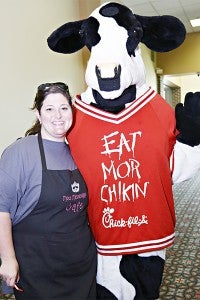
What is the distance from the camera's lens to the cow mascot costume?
126cm

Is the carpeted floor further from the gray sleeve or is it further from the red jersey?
the gray sleeve

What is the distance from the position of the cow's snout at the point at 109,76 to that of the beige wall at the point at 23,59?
4.77 feet

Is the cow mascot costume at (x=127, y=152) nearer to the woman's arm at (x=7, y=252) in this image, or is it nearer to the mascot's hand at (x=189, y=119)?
the mascot's hand at (x=189, y=119)

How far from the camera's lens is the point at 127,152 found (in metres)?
1.26

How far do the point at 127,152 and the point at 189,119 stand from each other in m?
0.24

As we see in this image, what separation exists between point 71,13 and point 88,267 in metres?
3.08

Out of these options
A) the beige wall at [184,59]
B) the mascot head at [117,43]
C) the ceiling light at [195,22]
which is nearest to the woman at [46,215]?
the mascot head at [117,43]

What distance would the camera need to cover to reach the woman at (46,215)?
1.25m

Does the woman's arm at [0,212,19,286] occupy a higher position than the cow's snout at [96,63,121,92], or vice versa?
the cow's snout at [96,63,121,92]

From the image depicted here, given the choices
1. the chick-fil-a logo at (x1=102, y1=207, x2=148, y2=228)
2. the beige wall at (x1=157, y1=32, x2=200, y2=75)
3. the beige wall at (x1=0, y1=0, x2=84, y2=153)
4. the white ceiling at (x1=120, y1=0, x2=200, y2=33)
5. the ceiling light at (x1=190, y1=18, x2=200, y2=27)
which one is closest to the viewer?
the chick-fil-a logo at (x1=102, y1=207, x2=148, y2=228)

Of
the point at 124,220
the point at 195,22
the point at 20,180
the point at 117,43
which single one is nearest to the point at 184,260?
the point at 124,220

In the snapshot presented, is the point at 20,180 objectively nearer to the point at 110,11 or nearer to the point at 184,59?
the point at 110,11

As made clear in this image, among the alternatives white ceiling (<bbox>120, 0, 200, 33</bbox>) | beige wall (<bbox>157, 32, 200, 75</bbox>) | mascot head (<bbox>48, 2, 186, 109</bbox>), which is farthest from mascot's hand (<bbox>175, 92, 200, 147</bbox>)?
beige wall (<bbox>157, 32, 200, 75</bbox>)

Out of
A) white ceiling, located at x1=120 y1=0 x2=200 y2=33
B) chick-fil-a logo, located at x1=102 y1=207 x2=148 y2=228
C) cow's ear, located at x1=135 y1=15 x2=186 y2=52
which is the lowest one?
chick-fil-a logo, located at x1=102 y1=207 x2=148 y2=228
